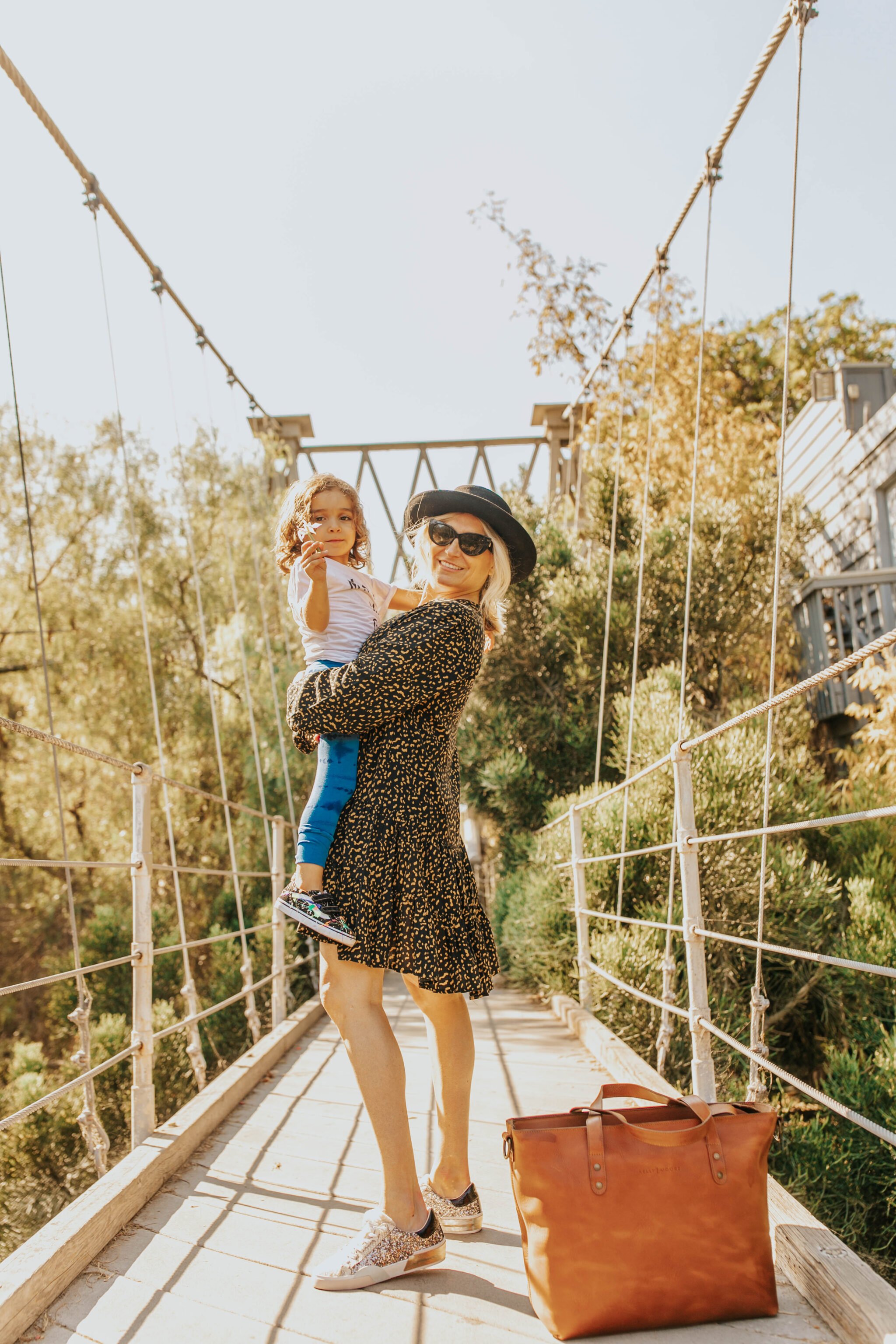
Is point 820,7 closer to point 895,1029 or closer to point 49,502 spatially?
point 895,1029

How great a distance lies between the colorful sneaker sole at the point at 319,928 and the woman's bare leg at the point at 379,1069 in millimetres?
53

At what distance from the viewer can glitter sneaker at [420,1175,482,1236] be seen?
1.59 metres

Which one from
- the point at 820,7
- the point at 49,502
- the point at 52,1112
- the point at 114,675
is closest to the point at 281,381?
the point at 49,502

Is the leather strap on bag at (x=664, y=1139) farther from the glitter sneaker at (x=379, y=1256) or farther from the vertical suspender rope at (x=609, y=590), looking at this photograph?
the vertical suspender rope at (x=609, y=590)

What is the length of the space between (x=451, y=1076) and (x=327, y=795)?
1.60ft

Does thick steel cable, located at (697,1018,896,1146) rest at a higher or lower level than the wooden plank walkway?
higher

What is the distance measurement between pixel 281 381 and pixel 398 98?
425cm

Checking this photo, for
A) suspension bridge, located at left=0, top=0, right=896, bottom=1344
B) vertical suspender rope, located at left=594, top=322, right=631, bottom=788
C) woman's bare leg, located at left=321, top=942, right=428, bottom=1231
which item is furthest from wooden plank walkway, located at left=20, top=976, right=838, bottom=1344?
vertical suspender rope, located at left=594, top=322, right=631, bottom=788

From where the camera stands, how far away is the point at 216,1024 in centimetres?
701

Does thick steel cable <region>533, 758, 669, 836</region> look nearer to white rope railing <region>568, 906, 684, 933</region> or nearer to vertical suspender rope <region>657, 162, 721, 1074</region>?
vertical suspender rope <region>657, 162, 721, 1074</region>

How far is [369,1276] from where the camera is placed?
139 cm

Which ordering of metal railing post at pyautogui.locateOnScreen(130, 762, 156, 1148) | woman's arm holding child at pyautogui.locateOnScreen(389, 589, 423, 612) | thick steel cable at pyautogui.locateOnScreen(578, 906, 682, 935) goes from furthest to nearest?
thick steel cable at pyautogui.locateOnScreen(578, 906, 682, 935)
metal railing post at pyautogui.locateOnScreen(130, 762, 156, 1148)
woman's arm holding child at pyautogui.locateOnScreen(389, 589, 423, 612)

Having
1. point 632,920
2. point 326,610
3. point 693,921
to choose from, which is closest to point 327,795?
point 326,610

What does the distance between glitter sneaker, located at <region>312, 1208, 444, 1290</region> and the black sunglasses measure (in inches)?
39.2
